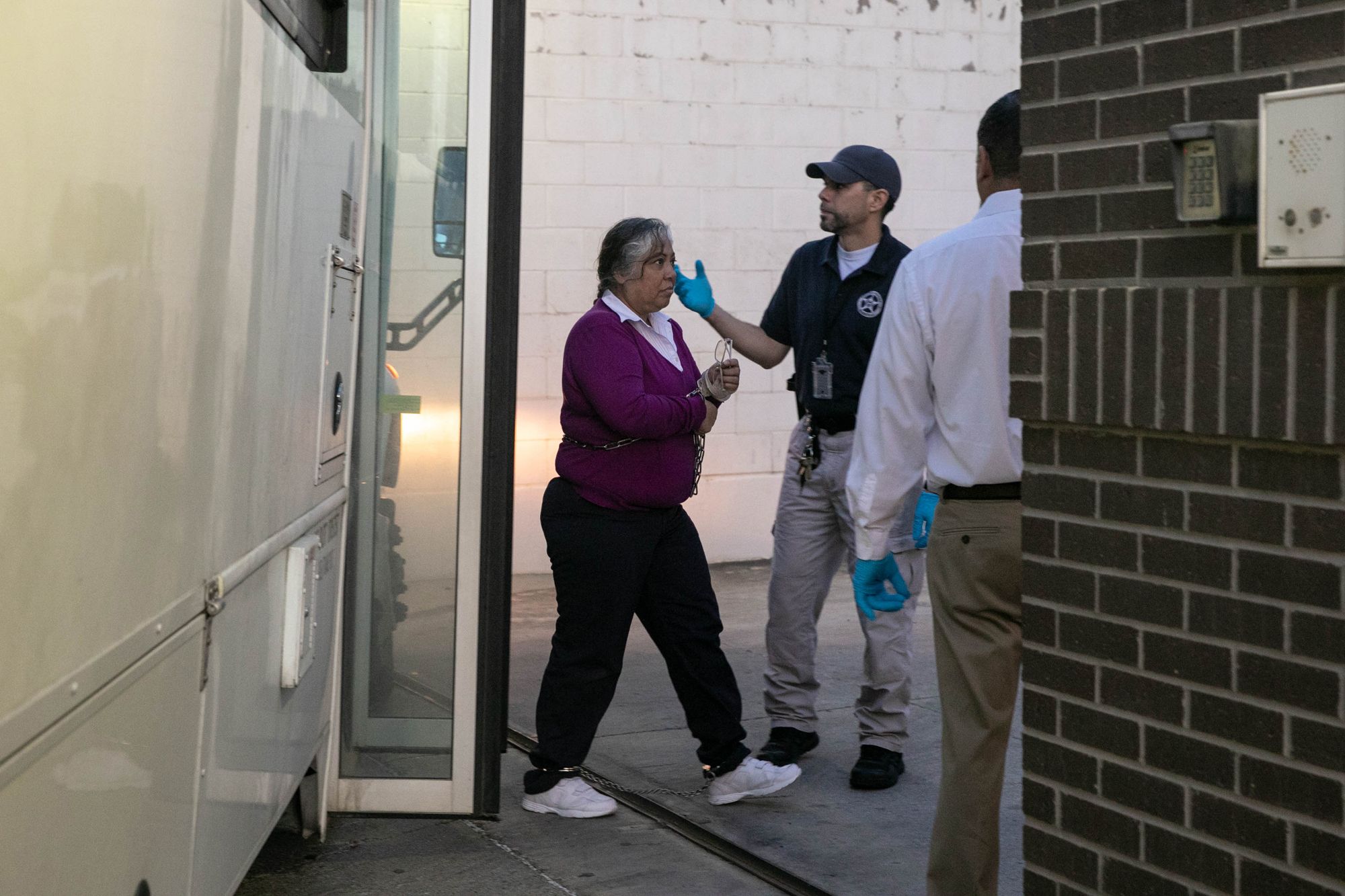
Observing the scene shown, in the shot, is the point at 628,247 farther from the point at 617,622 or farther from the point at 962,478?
the point at 962,478

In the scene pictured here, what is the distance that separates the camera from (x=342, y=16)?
3.65 meters

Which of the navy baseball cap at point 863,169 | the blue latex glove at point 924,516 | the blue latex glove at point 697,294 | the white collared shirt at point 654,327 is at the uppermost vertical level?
the navy baseball cap at point 863,169

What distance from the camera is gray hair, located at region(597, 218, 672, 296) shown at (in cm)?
432

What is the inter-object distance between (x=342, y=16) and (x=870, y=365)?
157 cm

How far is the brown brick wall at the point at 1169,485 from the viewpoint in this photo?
6.86 feet

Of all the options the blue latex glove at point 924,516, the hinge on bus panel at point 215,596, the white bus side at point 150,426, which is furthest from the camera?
the blue latex glove at point 924,516

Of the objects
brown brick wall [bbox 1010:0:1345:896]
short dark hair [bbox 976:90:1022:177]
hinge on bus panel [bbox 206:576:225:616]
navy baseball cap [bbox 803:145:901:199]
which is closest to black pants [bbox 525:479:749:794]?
navy baseball cap [bbox 803:145:901:199]

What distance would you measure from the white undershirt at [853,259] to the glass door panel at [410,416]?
4.39 feet

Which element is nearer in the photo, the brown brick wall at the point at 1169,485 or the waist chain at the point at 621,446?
the brown brick wall at the point at 1169,485

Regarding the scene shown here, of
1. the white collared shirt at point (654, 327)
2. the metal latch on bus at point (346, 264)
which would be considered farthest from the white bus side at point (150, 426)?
the white collared shirt at point (654, 327)

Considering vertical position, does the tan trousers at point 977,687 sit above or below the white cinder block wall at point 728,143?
below

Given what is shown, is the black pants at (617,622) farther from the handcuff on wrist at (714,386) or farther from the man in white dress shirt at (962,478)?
the man in white dress shirt at (962,478)

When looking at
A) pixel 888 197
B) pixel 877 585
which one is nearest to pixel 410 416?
pixel 877 585

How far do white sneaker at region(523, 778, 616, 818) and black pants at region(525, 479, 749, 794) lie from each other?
0.03 meters
